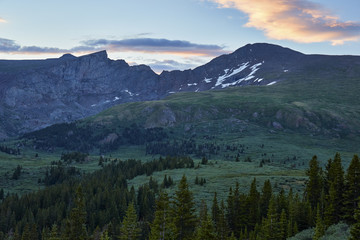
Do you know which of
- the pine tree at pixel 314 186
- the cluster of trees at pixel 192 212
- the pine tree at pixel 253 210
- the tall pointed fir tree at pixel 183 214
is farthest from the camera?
the pine tree at pixel 253 210

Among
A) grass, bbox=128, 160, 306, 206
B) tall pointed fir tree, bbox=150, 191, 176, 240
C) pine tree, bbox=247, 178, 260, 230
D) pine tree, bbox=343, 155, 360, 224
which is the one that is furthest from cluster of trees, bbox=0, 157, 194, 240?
pine tree, bbox=343, 155, 360, 224

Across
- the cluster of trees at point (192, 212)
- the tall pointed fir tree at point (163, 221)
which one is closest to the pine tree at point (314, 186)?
the cluster of trees at point (192, 212)

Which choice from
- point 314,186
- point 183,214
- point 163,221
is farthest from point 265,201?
point 163,221

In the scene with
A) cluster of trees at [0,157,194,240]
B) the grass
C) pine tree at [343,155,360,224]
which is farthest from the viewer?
the grass

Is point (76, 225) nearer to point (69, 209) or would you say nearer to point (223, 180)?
point (69, 209)

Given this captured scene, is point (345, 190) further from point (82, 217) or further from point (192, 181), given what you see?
point (192, 181)

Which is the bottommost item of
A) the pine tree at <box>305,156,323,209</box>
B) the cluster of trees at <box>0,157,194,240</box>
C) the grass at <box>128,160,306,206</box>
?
the cluster of trees at <box>0,157,194,240</box>

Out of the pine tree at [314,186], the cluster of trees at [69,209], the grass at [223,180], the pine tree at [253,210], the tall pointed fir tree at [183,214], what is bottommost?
the cluster of trees at [69,209]

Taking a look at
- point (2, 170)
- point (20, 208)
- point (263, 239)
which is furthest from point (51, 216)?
point (2, 170)

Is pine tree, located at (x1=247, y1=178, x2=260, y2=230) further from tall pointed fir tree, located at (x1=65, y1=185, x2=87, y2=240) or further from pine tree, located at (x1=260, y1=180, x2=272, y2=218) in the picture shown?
tall pointed fir tree, located at (x1=65, y1=185, x2=87, y2=240)

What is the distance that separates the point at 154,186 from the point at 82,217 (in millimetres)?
69416

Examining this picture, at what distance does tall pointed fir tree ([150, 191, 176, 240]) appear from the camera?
3716cm

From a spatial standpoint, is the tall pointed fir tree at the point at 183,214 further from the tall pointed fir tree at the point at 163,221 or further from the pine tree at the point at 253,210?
the pine tree at the point at 253,210

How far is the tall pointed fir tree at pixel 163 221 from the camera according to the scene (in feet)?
122
